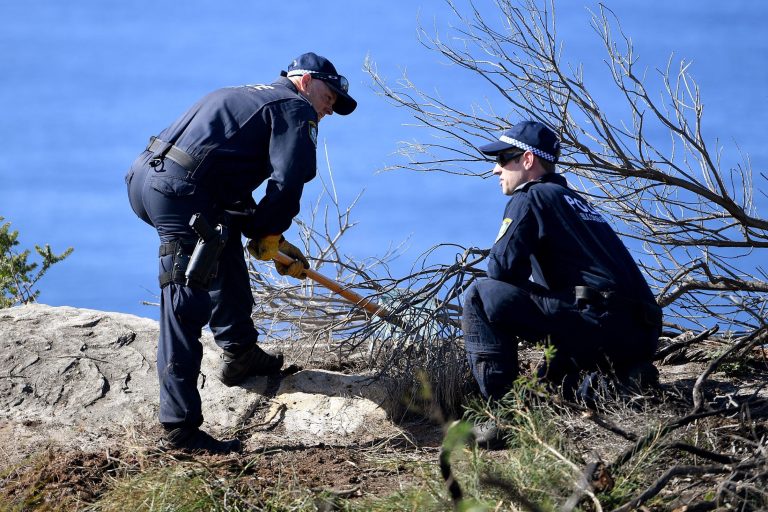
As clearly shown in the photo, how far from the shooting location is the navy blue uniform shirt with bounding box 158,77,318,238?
5.55 m

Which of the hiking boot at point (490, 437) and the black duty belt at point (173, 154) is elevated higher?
the black duty belt at point (173, 154)

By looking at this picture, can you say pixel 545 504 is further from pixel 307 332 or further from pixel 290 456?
pixel 307 332

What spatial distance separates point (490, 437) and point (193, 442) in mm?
1617

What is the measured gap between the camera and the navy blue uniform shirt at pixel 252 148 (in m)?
5.55

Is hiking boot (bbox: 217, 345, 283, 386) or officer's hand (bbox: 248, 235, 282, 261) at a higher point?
officer's hand (bbox: 248, 235, 282, 261)

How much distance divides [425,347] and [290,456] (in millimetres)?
1220

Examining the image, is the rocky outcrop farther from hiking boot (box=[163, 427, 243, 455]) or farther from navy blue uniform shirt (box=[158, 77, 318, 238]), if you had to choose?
navy blue uniform shirt (box=[158, 77, 318, 238])

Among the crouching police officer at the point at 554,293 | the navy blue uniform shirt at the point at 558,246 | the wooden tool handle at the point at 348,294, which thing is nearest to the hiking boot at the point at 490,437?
the crouching police officer at the point at 554,293

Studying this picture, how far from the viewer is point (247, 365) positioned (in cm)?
650

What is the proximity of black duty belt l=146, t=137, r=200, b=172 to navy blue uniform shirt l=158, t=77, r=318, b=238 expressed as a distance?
0.03m

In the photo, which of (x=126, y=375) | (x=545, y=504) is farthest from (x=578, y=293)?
(x=126, y=375)

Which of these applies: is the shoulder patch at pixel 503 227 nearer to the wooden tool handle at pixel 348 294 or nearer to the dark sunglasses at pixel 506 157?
the dark sunglasses at pixel 506 157

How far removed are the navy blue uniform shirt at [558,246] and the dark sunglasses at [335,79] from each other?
57.2 inches

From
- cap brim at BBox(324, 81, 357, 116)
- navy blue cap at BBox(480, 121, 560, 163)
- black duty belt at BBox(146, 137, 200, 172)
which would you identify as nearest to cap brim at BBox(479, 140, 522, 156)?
navy blue cap at BBox(480, 121, 560, 163)
